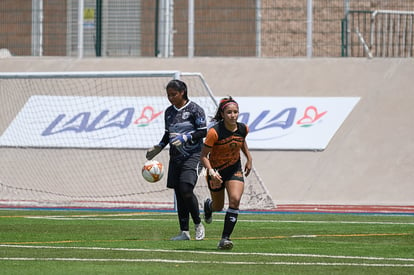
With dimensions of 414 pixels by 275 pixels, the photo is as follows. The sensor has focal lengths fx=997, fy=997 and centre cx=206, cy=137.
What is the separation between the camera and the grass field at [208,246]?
380 inches

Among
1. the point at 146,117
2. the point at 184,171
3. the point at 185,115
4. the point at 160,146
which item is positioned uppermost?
the point at 185,115

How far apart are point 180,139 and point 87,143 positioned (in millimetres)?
11798

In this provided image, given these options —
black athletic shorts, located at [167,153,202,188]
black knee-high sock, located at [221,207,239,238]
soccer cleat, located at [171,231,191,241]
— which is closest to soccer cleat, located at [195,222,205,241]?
soccer cleat, located at [171,231,191,241]

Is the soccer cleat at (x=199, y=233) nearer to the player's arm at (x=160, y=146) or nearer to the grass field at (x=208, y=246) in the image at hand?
the grass field at (x=208, y=246)

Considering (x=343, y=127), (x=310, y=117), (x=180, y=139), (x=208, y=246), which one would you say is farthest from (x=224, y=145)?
(x=343, y=127)

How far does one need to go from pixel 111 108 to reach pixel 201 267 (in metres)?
15.9

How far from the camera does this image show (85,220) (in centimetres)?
1697

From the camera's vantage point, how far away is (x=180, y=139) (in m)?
13.4

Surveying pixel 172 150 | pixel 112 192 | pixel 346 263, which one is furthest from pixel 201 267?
pixel 112 192

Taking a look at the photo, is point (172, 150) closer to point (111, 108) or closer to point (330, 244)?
point (330, 244)

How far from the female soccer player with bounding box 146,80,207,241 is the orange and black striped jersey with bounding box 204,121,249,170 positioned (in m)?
1.34

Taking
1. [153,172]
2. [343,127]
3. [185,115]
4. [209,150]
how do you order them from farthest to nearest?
[343,127], [153,172], [185,115], [209,150]

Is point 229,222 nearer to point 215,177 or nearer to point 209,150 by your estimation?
point 215,177

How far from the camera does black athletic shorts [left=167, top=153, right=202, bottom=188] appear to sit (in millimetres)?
13398
